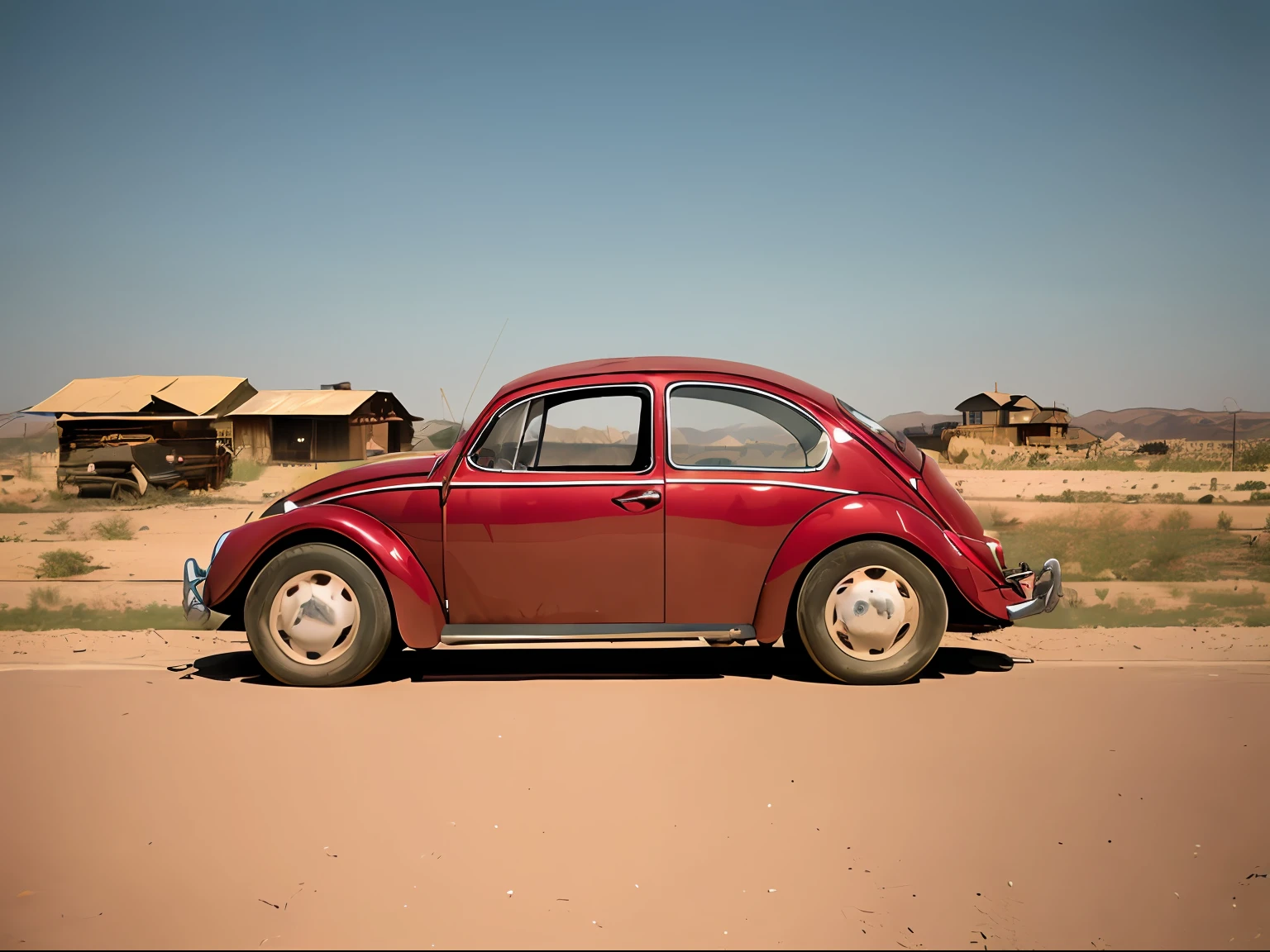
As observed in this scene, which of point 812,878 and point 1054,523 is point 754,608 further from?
point 1054,523

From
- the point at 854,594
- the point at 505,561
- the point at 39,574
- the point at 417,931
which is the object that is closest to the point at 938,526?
the point at 854,594

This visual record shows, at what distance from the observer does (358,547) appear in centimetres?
559

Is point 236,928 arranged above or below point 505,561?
below

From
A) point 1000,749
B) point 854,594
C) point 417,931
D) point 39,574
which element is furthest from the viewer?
point 39,574

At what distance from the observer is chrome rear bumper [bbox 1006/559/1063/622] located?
5.59m

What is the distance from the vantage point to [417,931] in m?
2.75

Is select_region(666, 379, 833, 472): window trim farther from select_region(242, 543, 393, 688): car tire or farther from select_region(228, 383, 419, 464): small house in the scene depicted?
select_region(228, 383, 419, 464): small house

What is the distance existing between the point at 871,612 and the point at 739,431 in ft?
4.27

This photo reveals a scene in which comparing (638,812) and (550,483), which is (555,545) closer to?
(550,483)

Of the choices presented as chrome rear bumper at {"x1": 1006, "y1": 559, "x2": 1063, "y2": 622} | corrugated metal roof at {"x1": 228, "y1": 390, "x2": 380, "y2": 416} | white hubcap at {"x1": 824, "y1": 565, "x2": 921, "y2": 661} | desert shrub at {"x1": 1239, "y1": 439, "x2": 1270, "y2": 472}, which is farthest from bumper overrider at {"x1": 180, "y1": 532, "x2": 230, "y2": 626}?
desert shrub at {"x1": 1239, "y1": 439, "x2": 1270, "y2": 472}

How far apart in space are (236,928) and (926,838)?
2.25 metres

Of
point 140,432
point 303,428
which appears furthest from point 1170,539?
point 303,428

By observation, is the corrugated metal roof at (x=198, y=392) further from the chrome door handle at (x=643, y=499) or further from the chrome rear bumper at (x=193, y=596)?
the chrome door handle at (x=643, y=499)

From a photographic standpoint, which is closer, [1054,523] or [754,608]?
[754,608]
